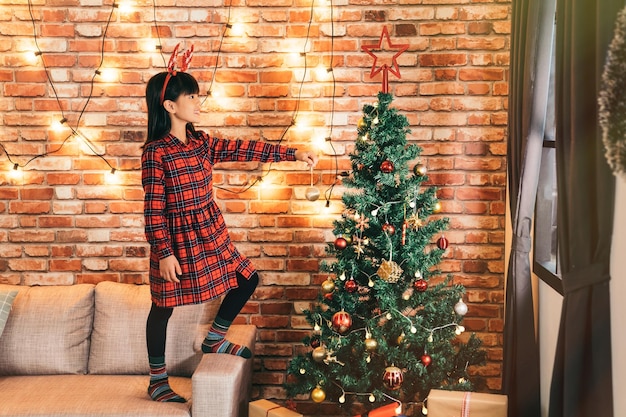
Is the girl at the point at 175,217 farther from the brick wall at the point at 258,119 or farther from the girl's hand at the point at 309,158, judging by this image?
the brick wall at the point at 258,119

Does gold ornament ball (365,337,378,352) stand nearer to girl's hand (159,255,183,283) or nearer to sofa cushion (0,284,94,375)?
girl's hand (159,255,183,283)

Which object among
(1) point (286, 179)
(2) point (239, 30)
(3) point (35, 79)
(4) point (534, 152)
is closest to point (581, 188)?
(4) point (534, 152)

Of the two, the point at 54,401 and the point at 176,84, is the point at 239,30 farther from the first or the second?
the point at 54,401

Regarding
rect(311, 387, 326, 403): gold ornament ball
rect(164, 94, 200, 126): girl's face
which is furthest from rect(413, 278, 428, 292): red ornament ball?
rect(164, 94, 200, 126): girl's face

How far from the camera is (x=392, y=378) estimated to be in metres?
2.69

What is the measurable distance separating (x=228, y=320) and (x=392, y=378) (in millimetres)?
792

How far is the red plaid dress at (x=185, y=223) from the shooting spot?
2.75m

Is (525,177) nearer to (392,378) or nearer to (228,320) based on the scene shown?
(392,378)

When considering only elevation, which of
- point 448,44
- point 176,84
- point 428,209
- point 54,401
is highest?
point 448,44

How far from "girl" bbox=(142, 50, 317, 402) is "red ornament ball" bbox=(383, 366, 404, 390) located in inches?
25.8

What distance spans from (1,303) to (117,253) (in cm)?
63

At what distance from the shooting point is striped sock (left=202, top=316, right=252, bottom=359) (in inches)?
116

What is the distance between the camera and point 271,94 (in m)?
3.34

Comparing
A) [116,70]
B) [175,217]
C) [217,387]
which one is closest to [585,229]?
[217,387]
